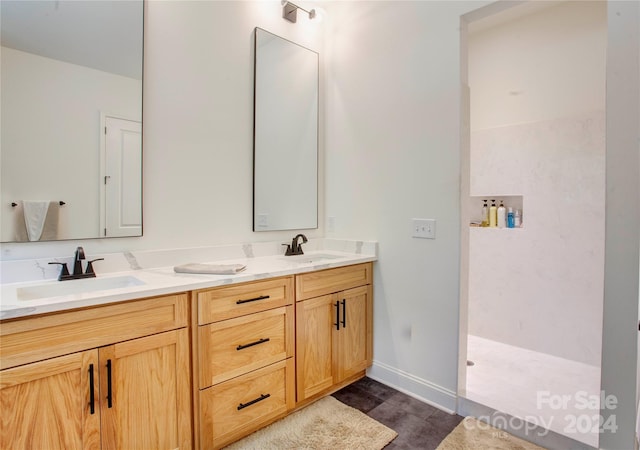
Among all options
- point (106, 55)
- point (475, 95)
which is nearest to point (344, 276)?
point (106, 55)

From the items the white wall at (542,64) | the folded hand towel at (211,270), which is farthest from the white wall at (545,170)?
the folded hand towel at (211,270)

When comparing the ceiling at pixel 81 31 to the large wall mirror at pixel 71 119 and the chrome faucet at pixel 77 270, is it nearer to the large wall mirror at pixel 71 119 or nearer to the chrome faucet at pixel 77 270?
the large wall mirror at pixel 71 119

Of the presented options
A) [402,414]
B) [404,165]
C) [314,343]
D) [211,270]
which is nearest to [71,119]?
[211,270]

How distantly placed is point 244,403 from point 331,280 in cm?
81

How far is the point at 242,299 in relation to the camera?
167 cm

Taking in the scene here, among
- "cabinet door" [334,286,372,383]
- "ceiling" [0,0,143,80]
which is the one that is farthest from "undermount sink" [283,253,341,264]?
"ceiling" [0,0,143,80]

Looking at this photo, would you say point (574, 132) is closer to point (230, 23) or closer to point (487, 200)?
point (487, 200)

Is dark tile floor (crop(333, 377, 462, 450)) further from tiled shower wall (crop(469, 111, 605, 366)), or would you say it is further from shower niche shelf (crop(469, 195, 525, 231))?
shower niche shelf (crop(469, 195, 525, 231))

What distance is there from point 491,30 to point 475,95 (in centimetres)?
50

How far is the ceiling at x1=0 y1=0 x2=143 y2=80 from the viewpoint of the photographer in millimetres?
1496

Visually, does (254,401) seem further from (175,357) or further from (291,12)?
(291,12)

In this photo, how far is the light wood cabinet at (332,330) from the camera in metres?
1.95

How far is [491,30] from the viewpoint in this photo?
257cm

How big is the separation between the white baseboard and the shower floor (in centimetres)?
13
